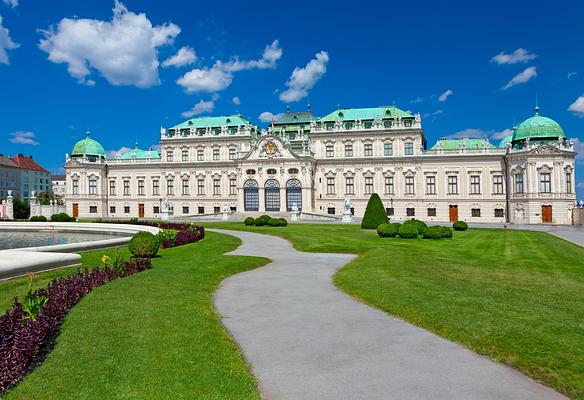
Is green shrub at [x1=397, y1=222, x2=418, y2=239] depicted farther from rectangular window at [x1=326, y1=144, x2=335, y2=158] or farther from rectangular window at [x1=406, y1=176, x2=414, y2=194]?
rectangular window at [x1=326, y1=144, x2=335, y2=158]

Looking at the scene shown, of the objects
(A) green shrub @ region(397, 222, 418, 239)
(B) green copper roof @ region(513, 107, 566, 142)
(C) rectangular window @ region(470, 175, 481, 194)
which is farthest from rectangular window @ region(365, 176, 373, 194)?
(A) green shrub @ region(397, 222, 418, 239)

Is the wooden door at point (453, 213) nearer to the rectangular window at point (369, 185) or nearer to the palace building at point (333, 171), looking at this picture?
the palace building at point (333, 171)

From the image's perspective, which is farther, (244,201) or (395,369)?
(244,201)

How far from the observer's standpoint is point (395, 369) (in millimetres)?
7137

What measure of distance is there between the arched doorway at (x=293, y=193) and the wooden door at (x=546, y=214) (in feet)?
112

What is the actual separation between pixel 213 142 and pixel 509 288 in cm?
6730

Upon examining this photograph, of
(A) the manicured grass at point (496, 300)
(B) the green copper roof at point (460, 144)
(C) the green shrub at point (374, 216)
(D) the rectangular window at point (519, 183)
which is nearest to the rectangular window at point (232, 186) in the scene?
(B) the green copper roof at point (460, 144)

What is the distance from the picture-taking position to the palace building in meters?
59.9

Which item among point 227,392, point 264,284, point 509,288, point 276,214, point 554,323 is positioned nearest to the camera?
point 227,392

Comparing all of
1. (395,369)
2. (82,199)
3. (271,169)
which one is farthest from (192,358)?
(82,199)

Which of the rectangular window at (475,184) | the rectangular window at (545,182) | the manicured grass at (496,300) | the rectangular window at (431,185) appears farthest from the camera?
the rectangular window at (431,185)

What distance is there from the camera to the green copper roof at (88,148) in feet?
265

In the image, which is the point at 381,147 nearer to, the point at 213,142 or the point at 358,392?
the point at 213,142

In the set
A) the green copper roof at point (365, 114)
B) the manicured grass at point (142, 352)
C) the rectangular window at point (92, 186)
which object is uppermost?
the green copper roof at point (365, 114)
